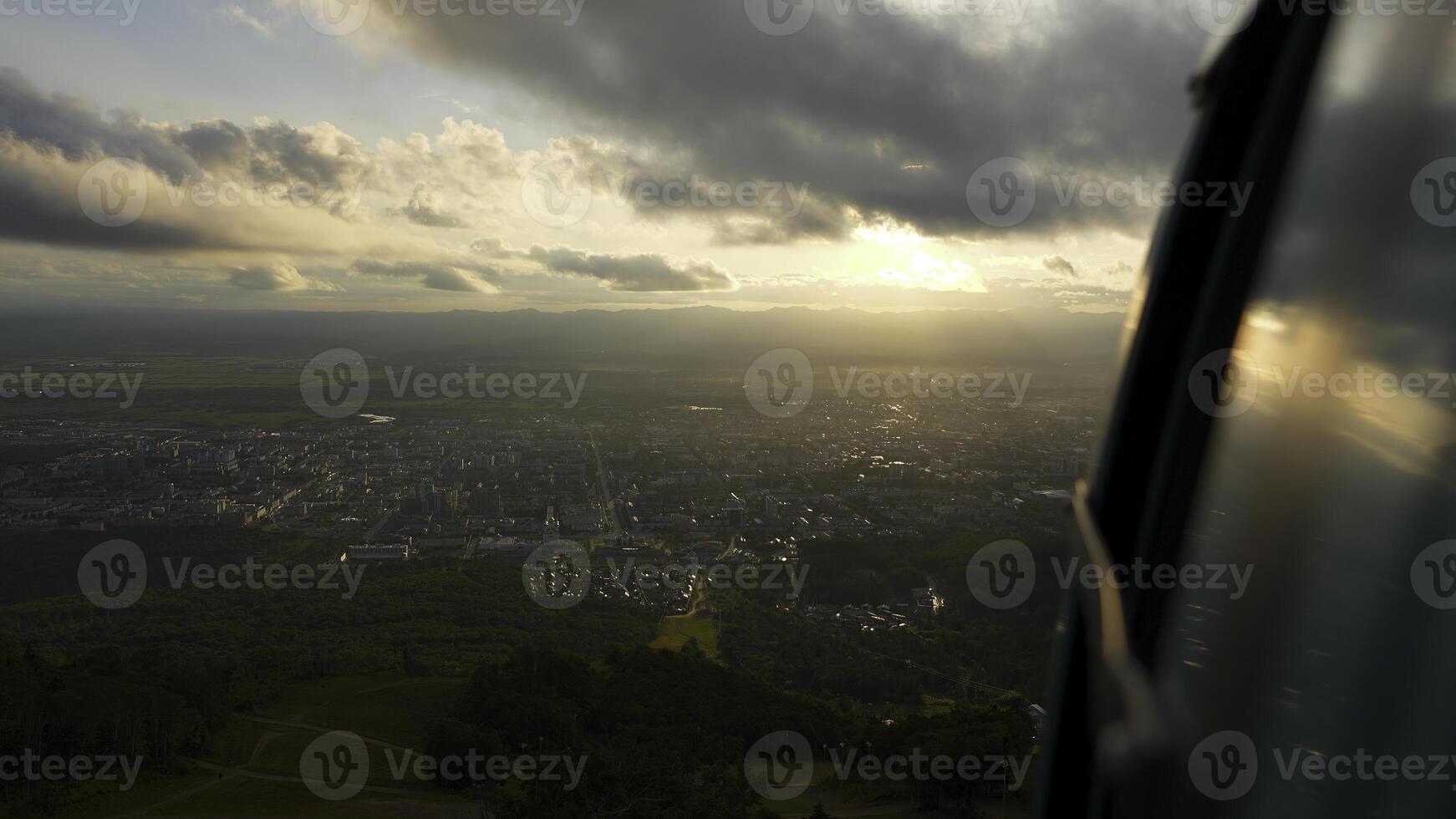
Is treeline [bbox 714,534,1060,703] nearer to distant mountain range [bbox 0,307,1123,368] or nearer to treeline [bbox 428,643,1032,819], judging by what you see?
treeline [bbox 428,643,1032,819]

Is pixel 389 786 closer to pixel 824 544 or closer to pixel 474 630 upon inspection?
pixel 474 630

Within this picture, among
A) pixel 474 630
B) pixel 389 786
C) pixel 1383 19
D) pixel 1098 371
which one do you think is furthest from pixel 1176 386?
pixel 1098 371

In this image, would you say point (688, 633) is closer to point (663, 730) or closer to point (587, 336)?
point (663, 730)

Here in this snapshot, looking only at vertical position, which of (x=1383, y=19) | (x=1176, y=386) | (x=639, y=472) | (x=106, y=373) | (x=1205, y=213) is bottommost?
(x=106, y=373)

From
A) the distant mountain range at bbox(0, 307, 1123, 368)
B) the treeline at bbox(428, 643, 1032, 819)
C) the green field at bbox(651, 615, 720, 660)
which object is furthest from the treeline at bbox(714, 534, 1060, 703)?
the distant mountain range at bbox(0, 307, 1123, 368)

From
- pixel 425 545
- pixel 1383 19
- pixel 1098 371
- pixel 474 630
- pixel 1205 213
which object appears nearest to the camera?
pixel 1383 19

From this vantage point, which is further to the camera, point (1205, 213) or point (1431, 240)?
point (1205, 213)

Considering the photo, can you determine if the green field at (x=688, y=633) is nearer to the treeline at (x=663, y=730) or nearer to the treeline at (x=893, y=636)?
the treeline at (x=893, y=636)

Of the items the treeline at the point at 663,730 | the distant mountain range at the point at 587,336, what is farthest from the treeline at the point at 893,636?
the distant mountain range at the point at 587,336
